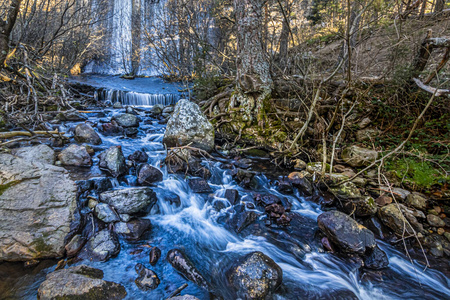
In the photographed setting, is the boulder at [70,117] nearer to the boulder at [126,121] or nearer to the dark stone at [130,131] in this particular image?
the boulder at [126,121]

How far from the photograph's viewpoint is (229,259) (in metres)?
2.98

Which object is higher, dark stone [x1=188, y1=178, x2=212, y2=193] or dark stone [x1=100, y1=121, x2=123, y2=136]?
dark stone [x1=100, y1=121, x2=123, y2=136]

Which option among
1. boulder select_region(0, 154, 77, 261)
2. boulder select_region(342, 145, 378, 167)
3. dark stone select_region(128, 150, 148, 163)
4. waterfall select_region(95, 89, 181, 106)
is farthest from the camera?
waterfall select_region(95, 89, 181, 106)

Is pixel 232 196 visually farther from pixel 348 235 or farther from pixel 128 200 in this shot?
pixel 348 235

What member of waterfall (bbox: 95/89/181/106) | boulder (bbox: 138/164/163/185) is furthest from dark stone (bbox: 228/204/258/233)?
waterfall (bbox: 95/89/181/106)

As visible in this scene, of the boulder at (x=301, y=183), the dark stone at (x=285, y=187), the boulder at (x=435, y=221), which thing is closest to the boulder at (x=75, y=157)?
the dark stone at (x=285, y=187)

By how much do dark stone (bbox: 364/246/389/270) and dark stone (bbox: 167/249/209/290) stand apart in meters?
2.24

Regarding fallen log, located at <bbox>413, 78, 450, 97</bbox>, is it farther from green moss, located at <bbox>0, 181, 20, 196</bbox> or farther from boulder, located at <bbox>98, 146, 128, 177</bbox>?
green moss, located at <bbox>0, 181, 20, 196</bbox>

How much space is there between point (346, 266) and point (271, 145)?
371cm

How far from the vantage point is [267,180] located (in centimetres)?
487

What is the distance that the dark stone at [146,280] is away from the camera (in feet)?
7.76

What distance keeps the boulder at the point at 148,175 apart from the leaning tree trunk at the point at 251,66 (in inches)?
127

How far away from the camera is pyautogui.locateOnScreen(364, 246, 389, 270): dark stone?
2873mm

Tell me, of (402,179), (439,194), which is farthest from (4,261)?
(439,194)
